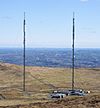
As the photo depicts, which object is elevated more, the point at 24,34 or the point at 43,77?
the point at 24,34

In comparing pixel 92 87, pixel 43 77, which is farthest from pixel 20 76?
pixel 92 87

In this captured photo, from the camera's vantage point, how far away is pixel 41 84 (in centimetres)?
5291

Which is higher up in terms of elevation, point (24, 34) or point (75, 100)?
point (24, 34)

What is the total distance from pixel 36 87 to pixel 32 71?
17.4 meters

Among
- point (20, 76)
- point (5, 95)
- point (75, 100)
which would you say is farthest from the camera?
point (20, 76)

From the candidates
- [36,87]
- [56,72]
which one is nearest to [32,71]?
[56,72]

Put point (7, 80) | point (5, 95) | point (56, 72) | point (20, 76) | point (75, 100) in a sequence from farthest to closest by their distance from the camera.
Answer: point (56, 72) → point (20, 76) → point (7, 80) → point (5, 95) → point (75, 100)

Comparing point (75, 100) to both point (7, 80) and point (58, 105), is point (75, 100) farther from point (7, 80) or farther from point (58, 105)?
point (7, 80)

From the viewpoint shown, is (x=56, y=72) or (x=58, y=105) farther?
(x=56, y=72)

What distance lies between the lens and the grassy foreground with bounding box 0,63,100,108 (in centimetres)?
2985

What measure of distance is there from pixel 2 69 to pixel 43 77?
34.0 ft

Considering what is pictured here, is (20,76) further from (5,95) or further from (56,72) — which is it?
(5,95)

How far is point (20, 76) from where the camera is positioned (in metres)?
61.0

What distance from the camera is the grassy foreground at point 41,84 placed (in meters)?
29.9
